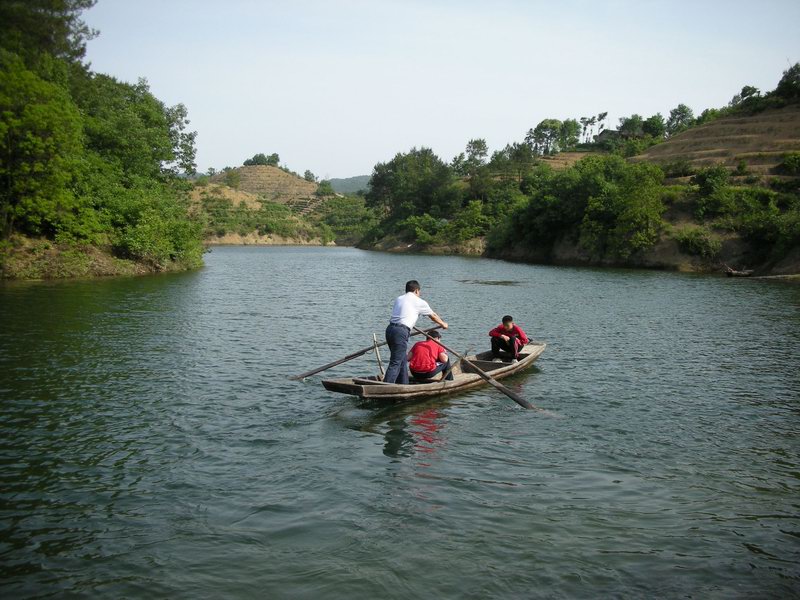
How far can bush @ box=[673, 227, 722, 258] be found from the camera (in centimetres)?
5684

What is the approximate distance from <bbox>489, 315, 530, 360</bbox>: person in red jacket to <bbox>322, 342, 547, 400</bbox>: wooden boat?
25 centimetres

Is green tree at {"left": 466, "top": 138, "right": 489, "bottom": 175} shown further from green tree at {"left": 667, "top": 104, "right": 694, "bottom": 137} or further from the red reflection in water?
the red reflection in water

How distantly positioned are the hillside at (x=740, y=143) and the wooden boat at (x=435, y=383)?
6410 centimetres

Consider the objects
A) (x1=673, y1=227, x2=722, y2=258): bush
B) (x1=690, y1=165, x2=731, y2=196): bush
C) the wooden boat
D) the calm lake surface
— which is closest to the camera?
the calm lake surface

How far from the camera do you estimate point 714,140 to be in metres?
87.1

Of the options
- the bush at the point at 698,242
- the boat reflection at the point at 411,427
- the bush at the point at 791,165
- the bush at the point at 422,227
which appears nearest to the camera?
the boat reflection at the point at 411,427

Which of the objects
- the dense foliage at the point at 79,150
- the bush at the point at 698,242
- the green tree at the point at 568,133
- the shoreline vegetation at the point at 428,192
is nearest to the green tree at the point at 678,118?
the green tree at the point at 568,133

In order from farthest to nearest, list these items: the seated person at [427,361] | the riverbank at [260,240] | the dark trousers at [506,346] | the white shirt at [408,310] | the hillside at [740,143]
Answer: the riverbank at [260,240]
the hillside at [740,143]
the dark trousers at [506,346]
the seated person at [427,361]
the white shirt at [408,310]

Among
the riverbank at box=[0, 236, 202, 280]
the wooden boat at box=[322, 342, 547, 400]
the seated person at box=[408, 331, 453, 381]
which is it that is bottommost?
the wooden boat at box=[322, 342, 547, 400]

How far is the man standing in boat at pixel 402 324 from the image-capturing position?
13625mm

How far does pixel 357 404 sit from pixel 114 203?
35.4 m

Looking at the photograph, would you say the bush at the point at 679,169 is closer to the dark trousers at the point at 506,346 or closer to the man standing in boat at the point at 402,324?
the dark trousers at the point at 506,346

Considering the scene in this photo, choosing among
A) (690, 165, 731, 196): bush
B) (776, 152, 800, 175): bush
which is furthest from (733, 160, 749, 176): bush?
(690, 165, 731, 196): bush

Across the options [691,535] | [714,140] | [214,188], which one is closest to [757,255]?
[714,140]
